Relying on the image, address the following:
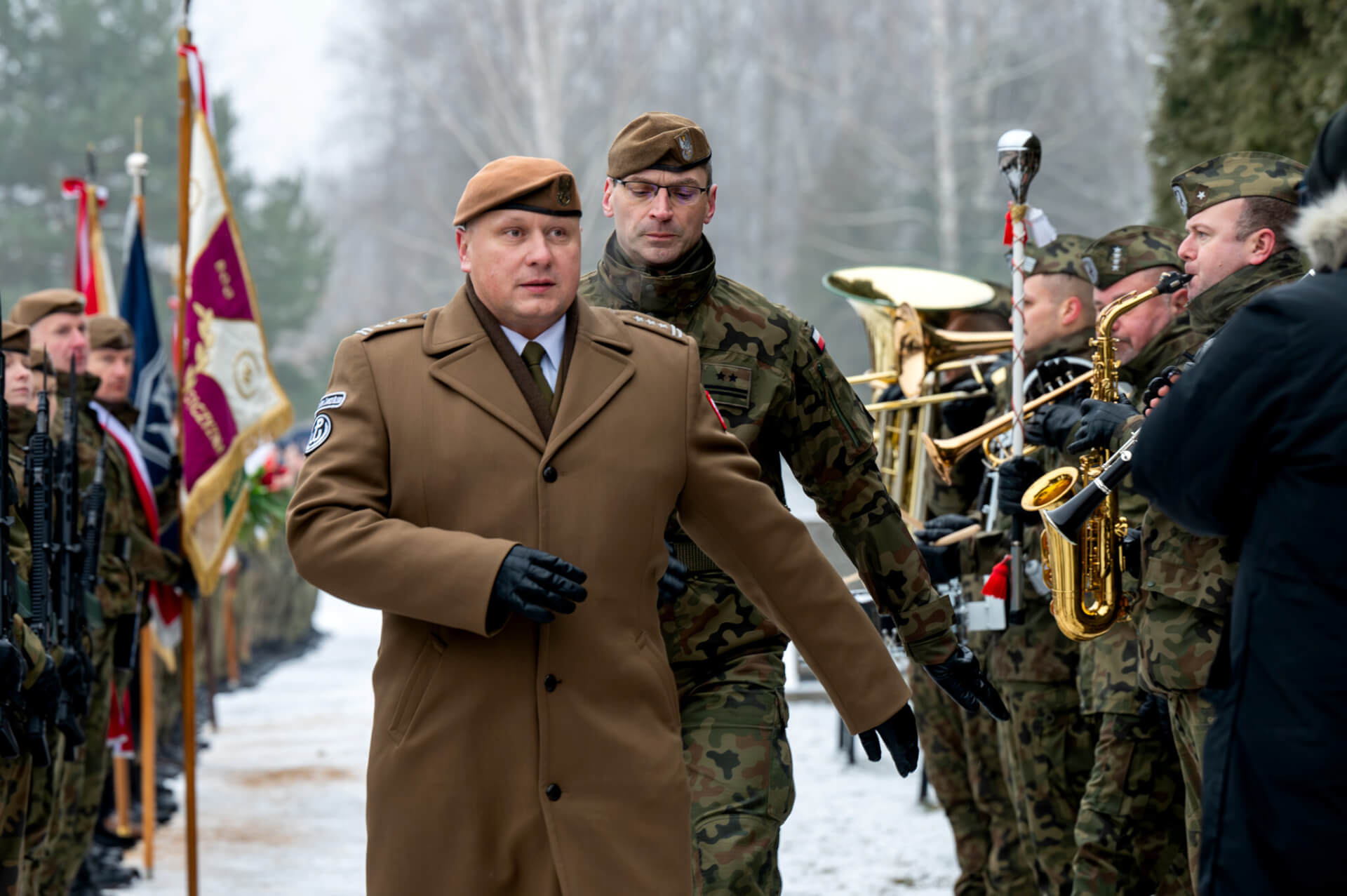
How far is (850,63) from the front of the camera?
36.0m

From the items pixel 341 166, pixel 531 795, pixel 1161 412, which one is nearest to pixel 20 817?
pixel 531 795

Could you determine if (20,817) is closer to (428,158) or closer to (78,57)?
(78,57)

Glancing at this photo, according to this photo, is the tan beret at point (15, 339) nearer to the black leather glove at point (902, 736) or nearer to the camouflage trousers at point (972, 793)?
the camouflage trousers at point (972, 793)

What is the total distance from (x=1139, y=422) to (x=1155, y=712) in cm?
109

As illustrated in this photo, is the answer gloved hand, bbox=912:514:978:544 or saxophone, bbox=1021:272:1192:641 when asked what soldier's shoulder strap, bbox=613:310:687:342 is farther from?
gloved hand, bbox=912:514:978:544

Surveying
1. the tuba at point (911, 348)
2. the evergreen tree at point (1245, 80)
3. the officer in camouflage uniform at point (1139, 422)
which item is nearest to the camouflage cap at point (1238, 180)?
the officer in camouflage uniform at point (1139, 422)

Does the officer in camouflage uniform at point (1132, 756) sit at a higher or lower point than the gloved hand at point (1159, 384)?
lower

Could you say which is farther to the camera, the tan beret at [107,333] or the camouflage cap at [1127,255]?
the tan beret at [107,333]

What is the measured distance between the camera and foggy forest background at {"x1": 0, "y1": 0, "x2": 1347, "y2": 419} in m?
30.7

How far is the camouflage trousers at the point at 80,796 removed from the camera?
22.1ft

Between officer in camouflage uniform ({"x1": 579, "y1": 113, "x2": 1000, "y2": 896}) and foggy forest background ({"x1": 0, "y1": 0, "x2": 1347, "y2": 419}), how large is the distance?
2572cm

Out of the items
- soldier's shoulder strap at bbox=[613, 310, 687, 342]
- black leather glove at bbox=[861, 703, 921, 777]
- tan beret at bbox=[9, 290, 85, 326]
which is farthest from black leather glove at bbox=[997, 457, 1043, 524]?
tan beret at bbox=[9, 290, 85, 326]

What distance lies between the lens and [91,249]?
35.2ft

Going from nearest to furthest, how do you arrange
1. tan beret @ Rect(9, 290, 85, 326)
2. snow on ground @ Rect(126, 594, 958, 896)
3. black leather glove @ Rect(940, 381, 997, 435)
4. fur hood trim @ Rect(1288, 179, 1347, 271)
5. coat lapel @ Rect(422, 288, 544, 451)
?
fur hood trim @ Rect(1288, 179, 1347, 271) → coat lapel @ Rect(422, 288, 544, 451) → black leather glove @ Rect(940, 381, 997, 435) → tan beret @ Rect(9, 290, 85, 326) → snow on ground @ Rect(126, 594, 958, 896)
